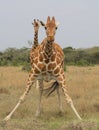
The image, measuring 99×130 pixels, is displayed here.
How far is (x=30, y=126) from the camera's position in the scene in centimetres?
741

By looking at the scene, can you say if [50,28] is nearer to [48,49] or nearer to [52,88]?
[48,49]

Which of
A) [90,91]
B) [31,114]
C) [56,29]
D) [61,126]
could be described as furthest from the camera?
[90,91]

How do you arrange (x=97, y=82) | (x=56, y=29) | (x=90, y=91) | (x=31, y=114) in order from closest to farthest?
(x=56, y=29), (x=31, y=114), (x=90, y=91), (x=97, y=82)

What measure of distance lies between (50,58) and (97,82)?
625 centimetres

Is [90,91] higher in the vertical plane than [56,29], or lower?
lower

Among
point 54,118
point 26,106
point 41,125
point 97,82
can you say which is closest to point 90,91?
point 97,82

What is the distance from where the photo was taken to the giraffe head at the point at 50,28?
807 cm

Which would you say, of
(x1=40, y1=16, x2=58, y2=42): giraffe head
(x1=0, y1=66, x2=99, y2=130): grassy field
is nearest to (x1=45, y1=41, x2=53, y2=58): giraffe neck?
(x1=40, y1=16, x2=58, y2=42): giraffe head

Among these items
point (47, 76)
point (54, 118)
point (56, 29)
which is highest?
point (56, 29)

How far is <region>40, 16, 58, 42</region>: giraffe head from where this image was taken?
26.5 ft

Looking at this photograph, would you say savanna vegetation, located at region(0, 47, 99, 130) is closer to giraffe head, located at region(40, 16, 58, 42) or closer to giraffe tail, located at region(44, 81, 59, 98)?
giraffe tail, located at region(44, 81, 59, 98)

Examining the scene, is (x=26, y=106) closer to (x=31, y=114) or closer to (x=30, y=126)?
(x=31, y=114)

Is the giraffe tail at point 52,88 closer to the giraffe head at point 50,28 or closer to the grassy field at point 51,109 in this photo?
the grassy field at point 51,109

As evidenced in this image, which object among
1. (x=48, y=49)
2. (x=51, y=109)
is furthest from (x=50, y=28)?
(x=51, y=109)
